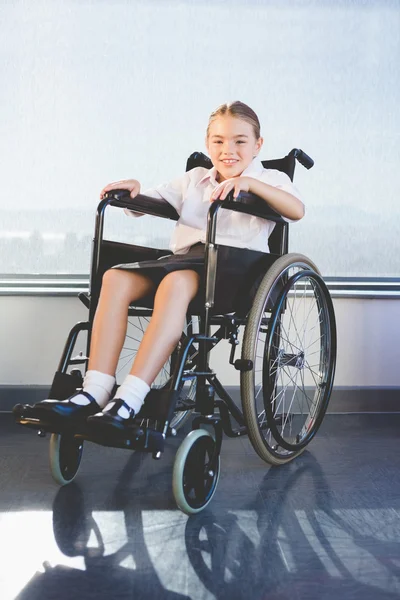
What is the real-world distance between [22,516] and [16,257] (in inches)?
52.0

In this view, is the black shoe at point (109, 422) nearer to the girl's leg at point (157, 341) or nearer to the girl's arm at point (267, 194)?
the girl's leg at point (157, 341)

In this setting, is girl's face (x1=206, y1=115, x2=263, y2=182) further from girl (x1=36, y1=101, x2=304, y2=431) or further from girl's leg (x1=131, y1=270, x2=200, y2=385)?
girl's leg (x1=131, y1=270, x2=200, y2=385)

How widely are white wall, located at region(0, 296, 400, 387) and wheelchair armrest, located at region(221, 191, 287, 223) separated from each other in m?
0.85

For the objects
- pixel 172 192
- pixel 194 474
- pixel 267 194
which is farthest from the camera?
pixel 172 192

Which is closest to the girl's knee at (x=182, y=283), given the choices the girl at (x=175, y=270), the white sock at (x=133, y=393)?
the girl at (x=175, y=270)

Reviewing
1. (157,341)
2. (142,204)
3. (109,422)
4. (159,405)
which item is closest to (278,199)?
(142,204)

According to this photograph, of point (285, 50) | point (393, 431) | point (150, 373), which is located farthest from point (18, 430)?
point (285, 50)

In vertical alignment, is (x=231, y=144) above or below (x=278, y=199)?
above

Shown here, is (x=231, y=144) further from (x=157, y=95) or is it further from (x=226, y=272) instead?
(x=157, y=95)

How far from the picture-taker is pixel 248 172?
1923mm

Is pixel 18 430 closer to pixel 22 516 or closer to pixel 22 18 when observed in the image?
pixel 22 516

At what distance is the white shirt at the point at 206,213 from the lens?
188cm

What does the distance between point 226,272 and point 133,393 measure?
0.37 m

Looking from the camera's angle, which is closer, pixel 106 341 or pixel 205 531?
pixel 205 531
